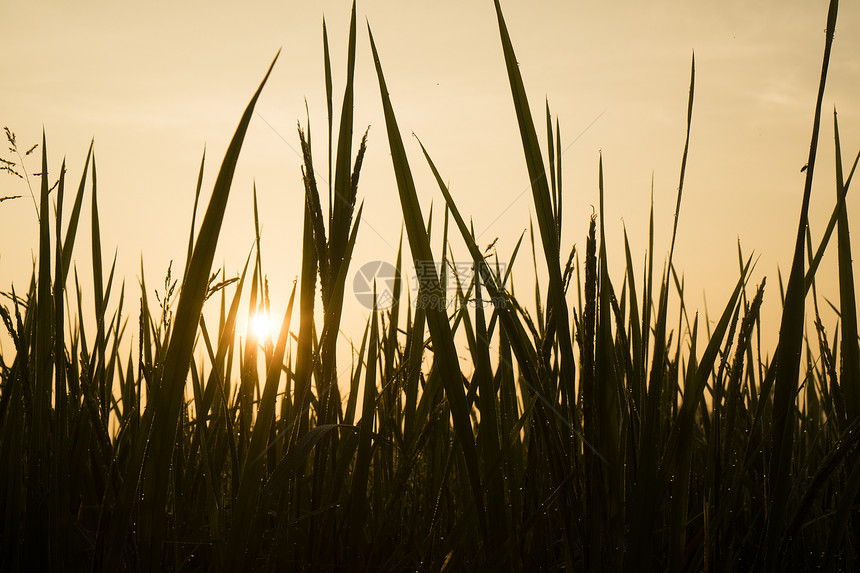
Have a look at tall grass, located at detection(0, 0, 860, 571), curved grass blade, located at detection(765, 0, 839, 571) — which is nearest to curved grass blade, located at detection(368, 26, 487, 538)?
tall grass, located at detection(0, 0, 860, 571)

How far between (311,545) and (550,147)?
2.33 feet

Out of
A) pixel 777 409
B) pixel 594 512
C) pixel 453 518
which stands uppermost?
pixel 777 409

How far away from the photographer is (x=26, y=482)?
110 cm

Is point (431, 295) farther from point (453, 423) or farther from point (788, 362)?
point (788, 362)

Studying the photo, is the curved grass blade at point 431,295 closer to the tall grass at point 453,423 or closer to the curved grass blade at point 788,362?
the tall grass at point 453,423

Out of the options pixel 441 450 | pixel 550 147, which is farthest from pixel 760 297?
pixel 441 450

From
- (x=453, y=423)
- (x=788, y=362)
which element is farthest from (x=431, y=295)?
(x=788, y=362)

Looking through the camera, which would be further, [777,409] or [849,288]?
[849,288]

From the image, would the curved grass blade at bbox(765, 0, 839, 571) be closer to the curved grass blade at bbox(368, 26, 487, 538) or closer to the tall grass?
the tall grass

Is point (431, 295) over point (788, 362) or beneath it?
over

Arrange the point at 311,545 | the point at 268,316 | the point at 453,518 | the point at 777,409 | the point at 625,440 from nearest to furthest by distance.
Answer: the point at 777,409
the point at 625,440
the point at 311,545
the point at 268,316
the point at 453,518

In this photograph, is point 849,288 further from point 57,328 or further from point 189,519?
point 189,519

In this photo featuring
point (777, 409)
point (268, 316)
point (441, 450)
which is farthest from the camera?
point (441, 450)

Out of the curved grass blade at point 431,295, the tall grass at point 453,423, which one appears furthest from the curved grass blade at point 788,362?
the curved grass blade at point 431,295
